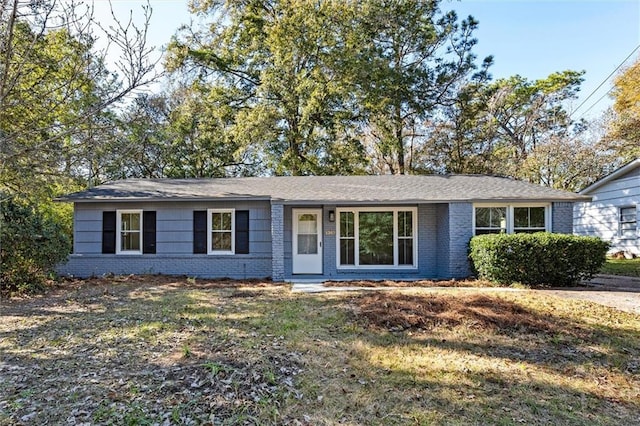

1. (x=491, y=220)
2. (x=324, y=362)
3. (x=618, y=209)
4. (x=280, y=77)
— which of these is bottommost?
(x=324, y=362)

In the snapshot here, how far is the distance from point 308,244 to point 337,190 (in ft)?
6.21

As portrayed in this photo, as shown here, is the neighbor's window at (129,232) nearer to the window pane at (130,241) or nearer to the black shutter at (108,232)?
the window pane at (130,241)

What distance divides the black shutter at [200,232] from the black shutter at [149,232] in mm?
1262

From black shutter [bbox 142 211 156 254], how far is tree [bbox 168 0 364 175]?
8.21 meters

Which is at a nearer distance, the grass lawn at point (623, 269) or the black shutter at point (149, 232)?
the black shutter at point (149, 232)

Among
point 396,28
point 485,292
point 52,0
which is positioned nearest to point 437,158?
point 396,28

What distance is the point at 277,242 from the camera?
411 inches

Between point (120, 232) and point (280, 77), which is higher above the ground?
point (280, 77)

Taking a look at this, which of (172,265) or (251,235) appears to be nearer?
(251,235)

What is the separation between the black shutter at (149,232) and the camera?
11398mm

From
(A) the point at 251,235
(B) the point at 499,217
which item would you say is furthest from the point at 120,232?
(B) the point at 499,217

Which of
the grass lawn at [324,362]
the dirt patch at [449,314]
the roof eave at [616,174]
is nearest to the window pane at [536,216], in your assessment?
the grass lawn at [324,362]

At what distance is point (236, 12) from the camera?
20578mm

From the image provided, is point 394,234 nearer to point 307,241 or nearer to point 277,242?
point 307,241
